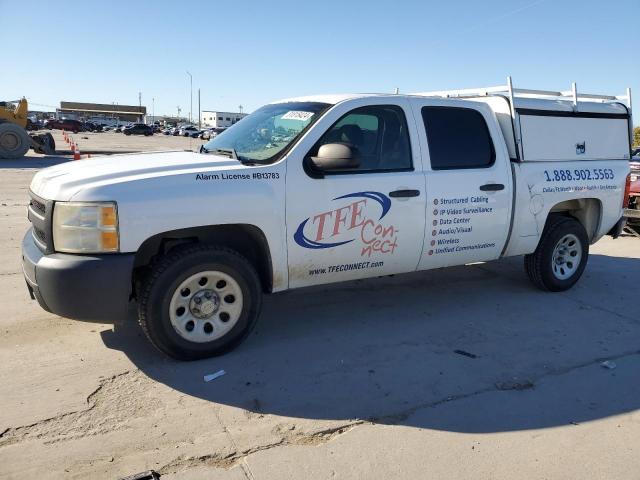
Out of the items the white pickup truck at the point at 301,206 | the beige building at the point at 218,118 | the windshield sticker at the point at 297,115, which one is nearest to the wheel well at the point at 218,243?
the white pickup truck at the point at 301,206

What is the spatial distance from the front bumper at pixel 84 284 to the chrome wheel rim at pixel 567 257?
14.8ft

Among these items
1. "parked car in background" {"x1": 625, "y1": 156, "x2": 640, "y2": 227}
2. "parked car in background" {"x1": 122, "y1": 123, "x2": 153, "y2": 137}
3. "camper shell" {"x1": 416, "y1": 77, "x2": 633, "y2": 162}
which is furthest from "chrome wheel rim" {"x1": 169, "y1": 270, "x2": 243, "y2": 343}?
"parked car in background" {"x1": 122, "y1": 123, "x2": 153, "y2": 137}

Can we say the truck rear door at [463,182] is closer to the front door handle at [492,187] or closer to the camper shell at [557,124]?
the front door handle at [492,187]

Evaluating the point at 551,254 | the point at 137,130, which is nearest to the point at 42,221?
the point at 551,254

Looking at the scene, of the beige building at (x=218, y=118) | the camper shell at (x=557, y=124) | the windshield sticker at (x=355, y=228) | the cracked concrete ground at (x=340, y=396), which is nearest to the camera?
the cracked concrete ground at (x=340, y=396)

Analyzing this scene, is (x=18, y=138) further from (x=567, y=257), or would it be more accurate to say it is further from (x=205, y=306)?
(x=567, y=257)

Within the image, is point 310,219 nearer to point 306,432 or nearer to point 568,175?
point 306,432

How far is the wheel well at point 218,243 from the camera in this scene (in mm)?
4008

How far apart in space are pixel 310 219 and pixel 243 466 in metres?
1.93

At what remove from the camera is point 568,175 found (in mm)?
5832

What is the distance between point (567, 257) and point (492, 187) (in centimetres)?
167

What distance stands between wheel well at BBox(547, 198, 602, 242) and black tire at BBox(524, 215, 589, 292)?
0.14m

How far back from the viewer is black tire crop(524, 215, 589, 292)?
5.93m

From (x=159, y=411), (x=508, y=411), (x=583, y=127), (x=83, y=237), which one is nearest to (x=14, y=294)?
(x=83, y=237)
